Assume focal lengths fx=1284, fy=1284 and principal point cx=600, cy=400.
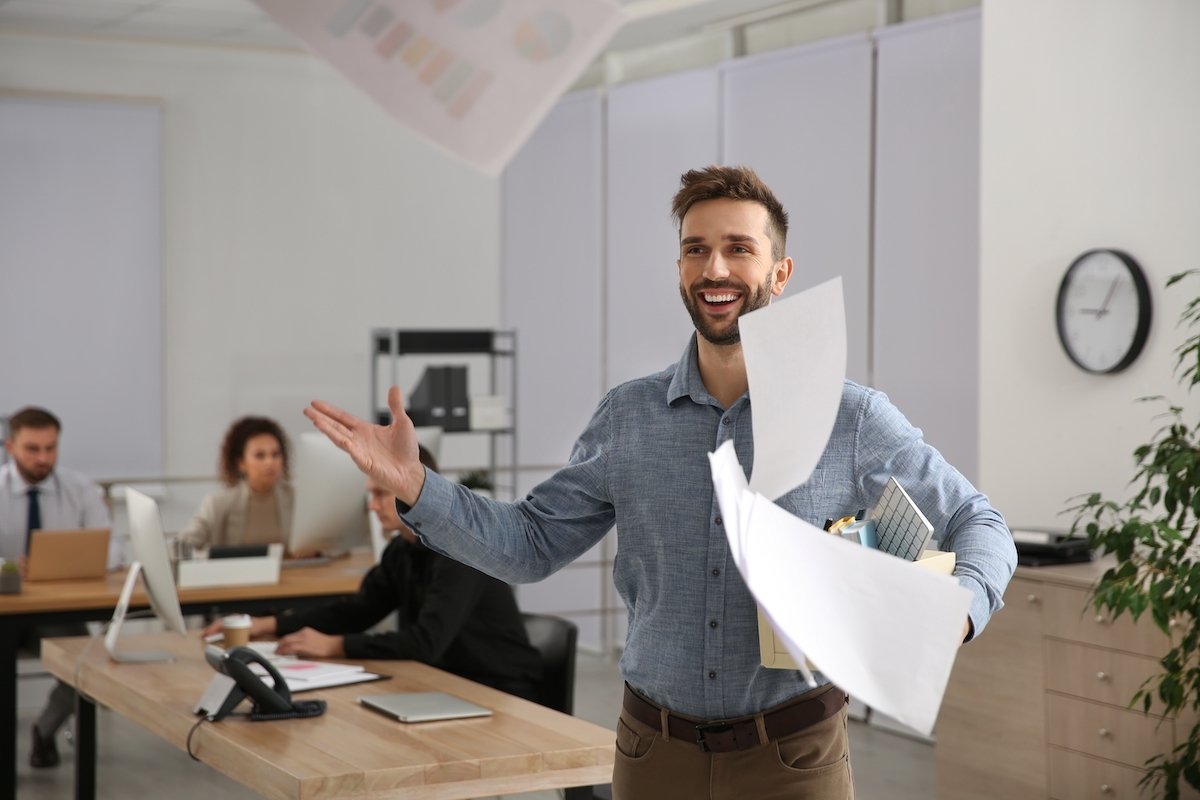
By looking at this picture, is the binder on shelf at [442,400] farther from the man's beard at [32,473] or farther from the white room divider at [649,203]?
the man's beard at [32,473]

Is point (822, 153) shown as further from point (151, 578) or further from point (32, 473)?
point (32, 473)

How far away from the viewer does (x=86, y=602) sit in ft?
13.9

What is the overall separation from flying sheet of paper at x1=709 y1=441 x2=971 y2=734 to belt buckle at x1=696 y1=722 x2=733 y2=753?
70 centimetres

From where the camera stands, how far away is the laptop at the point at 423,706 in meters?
2.70

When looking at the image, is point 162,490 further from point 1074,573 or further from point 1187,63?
point 1187,63

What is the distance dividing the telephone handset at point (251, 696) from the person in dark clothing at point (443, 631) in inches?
20.2

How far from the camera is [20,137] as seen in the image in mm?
6379

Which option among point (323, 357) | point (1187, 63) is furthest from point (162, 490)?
point (1187, 63)

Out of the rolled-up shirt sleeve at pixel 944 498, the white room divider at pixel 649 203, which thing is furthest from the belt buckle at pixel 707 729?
the white room divider at pixel 649 203

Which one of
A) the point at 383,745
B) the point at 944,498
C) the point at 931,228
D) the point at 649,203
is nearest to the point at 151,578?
the point at 383,745

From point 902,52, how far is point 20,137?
4.27 m

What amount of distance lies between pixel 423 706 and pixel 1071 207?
2734mm

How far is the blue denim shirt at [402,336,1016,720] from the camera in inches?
67.9

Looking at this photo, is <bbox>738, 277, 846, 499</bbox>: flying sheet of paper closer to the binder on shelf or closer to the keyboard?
the keyboard
